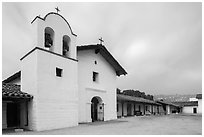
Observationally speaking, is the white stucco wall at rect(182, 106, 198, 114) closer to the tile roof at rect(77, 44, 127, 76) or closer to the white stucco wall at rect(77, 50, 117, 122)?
the tile roof at rect(77, 44, 127, 76)

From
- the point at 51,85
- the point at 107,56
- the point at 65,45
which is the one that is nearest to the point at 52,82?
the point at 51,85

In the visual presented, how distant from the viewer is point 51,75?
12.2 m

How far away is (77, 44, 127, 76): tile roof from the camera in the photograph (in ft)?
53.0

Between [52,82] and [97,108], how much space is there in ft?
21.2

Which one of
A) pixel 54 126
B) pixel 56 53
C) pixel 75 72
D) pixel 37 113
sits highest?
pixel 56 53

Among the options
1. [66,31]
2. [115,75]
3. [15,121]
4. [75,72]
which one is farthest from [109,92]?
[15,121]

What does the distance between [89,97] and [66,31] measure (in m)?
5.31

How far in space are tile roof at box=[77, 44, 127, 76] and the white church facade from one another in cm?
13

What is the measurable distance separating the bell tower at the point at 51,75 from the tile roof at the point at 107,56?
2.04m

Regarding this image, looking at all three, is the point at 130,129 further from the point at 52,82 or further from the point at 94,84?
the point at 94,84

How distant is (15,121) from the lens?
12734 mm

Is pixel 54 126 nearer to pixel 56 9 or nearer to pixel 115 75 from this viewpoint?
A: pixel 56 9

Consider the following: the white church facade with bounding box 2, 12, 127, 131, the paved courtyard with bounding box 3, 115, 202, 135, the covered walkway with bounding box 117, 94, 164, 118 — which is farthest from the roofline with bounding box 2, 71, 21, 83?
the covered walkway with bounding box 117, 94, 164, 118

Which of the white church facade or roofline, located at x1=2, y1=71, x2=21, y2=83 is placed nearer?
the white church facade
